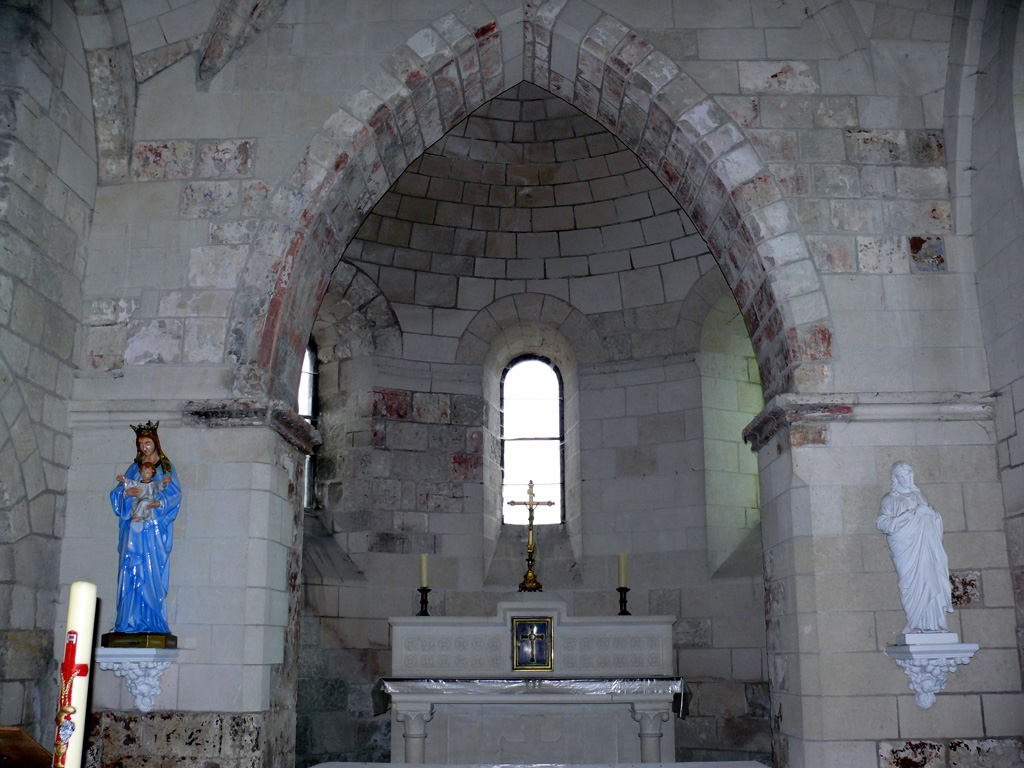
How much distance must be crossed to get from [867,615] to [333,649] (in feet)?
14.8

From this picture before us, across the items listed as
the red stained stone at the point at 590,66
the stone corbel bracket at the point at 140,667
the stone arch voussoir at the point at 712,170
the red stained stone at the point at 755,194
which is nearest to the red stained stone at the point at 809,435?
the stone arch voussoir at the point at 712,170

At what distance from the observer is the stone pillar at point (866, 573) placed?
18.1ft

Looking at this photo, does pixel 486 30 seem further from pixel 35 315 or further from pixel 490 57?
pixel 35 315

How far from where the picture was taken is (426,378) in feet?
30.8

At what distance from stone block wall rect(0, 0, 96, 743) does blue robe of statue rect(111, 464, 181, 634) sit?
0.43 meters

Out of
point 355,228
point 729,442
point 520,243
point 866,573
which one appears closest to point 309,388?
point 520,243

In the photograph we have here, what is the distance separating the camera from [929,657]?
534cm

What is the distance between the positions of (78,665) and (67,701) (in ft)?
0.21

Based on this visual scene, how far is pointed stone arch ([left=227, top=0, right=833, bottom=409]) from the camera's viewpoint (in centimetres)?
606

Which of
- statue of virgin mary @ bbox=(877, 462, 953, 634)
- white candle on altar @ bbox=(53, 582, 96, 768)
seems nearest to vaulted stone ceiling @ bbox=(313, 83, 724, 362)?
statue of virgin mary @ bbox=(877, 462, 953, 634)

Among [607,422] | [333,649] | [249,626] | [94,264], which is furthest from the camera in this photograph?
[607,422]

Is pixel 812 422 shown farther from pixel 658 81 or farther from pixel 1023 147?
pixel 658 81

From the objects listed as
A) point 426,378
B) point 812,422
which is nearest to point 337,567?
point 426,378

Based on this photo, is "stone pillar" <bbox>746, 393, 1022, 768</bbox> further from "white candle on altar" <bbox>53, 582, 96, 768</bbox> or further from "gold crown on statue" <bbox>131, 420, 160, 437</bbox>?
"white candle on altar" <bbox>53, 582, 96, 768</bbox>
